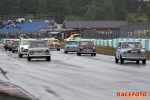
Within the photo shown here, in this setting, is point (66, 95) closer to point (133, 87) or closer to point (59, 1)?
point (133, 87)

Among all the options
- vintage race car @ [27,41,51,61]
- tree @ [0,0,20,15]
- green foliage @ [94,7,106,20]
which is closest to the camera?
vintage race car @ [27,41,51,61]

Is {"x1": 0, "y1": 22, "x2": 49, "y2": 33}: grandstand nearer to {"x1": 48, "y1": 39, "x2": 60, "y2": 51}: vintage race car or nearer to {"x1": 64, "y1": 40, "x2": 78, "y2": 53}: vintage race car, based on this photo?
{"x1": 48, "y1": 39, "x2": 60, "y2": 51}: vintage race car

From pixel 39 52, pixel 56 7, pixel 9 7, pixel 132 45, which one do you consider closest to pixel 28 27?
pixel 9 7

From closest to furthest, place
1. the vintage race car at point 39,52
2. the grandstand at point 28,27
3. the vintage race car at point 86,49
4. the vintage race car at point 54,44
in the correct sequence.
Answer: the vintage race car at point 39,52 < the vintage race car at point 86,49 < the vintage race car at point 54,44 < the grandstand at point 28,27

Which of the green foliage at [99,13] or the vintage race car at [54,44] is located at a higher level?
the green foliage at [99,13]

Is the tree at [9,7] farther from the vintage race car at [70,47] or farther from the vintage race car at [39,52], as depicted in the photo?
the vintage race car at [39,52]

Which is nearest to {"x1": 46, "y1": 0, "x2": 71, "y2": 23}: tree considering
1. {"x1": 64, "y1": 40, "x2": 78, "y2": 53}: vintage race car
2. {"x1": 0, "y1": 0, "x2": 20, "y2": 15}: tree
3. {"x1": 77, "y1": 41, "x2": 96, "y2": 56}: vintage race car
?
{"x1": 0, "y1": 0, "x2": 20, "y2": 15}: tree

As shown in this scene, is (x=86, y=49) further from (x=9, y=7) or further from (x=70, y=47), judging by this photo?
(x=9, y=7)

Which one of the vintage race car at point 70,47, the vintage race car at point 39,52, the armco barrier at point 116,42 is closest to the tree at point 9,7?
the armco barrier at point 116,42

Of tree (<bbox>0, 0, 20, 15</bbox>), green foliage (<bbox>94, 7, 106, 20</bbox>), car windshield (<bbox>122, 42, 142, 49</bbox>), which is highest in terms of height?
tree (<bbox>0, 0, 20, 15</bbox>)

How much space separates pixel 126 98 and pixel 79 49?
3342 centimetres

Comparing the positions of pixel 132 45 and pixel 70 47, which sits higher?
pixel 132 45

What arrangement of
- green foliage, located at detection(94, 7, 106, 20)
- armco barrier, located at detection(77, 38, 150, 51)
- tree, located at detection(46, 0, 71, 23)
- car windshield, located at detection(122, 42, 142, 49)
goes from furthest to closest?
tree, located at detection(46, 0, 71, 23)
green foliage, located at detection(94, 7, 106, 20)
armco barrier, located at detection(77, 38, 150, 51)
car windshield, located at detection(122, 42, 142, 49)

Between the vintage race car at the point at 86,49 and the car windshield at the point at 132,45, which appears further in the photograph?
the vintage race car at the point at 86,49
